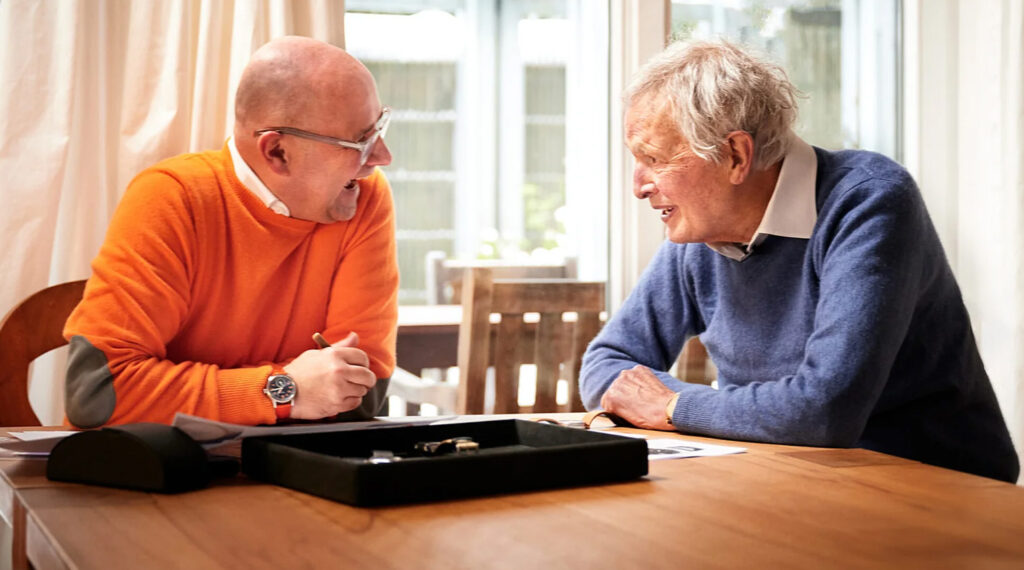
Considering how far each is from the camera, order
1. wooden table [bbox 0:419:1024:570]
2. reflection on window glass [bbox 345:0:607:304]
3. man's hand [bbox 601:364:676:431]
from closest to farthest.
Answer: wooden table [bbox 0:419:1024:570], man's hand [bbox 601:364:676:431], reflection on window glass [bbox 345:0:607:304]

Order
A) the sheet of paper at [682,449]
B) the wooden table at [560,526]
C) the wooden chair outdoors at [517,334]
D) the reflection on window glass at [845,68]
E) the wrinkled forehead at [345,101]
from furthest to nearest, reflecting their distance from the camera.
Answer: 1. the reflection on window glass at [845,68]
2. the wooden chair outdoors at [517,334]
3. the wrinkled forehead at [345,101]
4. the sheet of paper at [682,449]
5. the wooden table at [560,526]

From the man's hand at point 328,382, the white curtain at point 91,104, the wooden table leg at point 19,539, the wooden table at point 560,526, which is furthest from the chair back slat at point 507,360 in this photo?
the wooden table leg at point 19,539

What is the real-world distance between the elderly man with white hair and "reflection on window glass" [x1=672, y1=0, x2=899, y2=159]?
1.80m

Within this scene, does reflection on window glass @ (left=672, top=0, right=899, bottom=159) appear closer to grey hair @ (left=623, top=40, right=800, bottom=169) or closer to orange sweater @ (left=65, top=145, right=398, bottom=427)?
grey hair @ (left=623, top=40, right=800, bottom=169)

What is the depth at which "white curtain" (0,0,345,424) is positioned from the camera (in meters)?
2.14

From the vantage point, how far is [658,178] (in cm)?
170

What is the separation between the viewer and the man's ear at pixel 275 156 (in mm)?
1638

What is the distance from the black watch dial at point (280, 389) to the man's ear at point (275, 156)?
409 millimetres

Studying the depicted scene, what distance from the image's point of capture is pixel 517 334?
2.47 meters

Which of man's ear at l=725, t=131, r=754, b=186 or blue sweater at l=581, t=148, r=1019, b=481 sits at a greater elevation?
man's ear at l=725, t=131, r=754, b=186

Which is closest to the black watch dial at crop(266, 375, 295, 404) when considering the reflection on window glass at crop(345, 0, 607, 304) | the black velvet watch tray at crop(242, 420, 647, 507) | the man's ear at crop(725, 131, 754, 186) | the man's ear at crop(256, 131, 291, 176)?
the black velvet watch tray at crop(242, 420, 647, 507)

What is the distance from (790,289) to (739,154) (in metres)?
0.24

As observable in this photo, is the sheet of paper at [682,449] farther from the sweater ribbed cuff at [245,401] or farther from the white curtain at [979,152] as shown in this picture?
the white curtain at [979,152]

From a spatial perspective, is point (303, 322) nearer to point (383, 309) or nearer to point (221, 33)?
point (383, 309)
